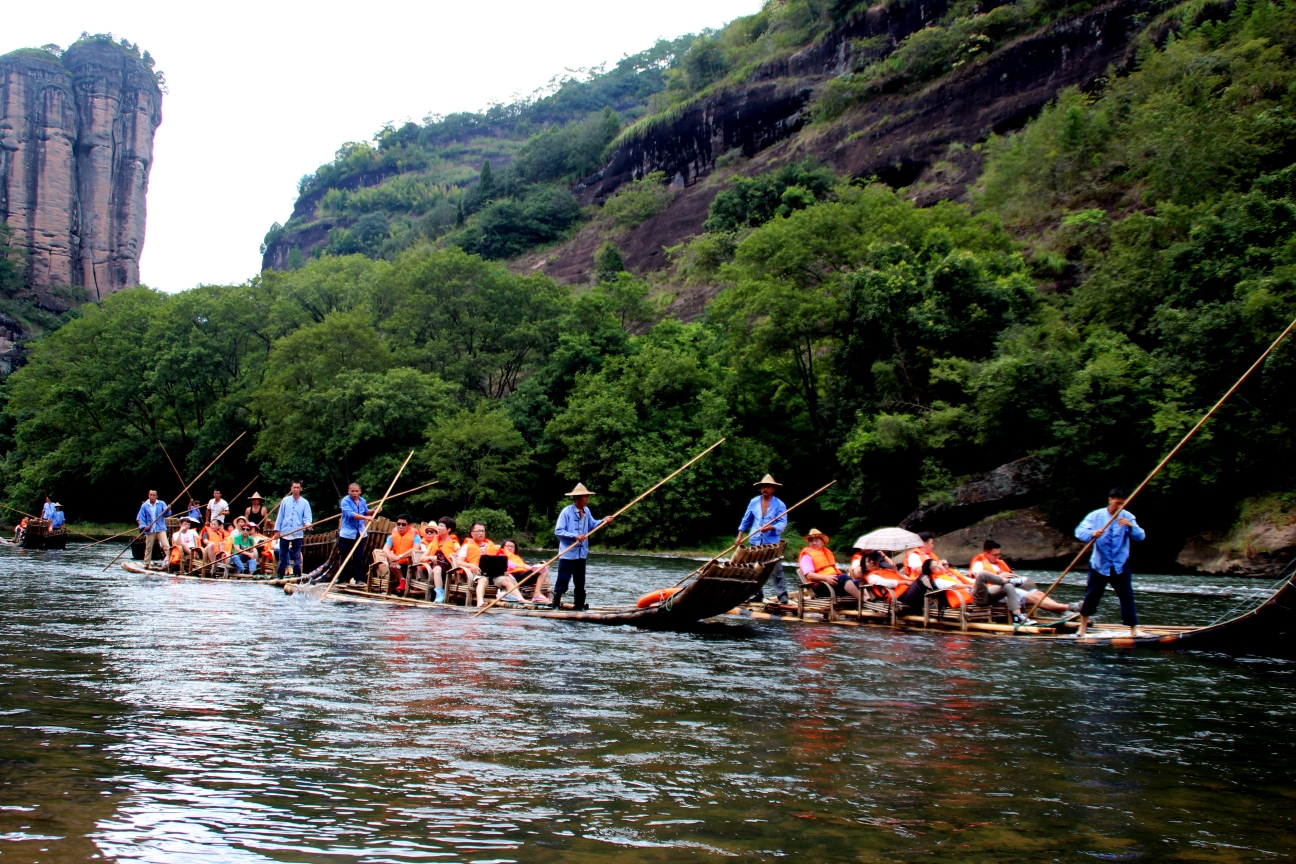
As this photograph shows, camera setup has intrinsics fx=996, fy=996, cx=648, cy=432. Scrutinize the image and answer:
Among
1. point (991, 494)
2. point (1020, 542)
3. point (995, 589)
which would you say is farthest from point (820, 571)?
point (991, 494)

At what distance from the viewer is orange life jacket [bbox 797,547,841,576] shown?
14.9 m

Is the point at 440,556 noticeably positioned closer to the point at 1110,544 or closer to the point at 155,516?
the point at 1110,544

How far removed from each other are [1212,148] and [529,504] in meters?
29.9

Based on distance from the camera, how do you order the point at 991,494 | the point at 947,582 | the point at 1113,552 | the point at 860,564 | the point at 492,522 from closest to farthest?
the point at 1113,552 < the point at 947,582 < the point at 860,564 < the point at 991,494 < the point at 492,522

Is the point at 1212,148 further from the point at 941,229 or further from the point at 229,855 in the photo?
the point at 229,855

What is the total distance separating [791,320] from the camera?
38219mm

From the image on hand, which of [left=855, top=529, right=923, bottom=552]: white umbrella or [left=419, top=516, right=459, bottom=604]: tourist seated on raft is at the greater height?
[left=855, top=529, right=923, bottom=552]: white umbrella

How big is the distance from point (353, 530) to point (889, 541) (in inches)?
366

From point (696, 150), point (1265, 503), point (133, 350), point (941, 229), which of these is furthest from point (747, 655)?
point (696, 150)

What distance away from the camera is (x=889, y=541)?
48.0 ft

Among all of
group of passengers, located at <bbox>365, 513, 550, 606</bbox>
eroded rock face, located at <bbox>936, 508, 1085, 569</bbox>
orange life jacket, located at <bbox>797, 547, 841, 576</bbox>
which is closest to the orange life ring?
group of passengers, located at <bbox>365, 513, 550, 606</bbox>

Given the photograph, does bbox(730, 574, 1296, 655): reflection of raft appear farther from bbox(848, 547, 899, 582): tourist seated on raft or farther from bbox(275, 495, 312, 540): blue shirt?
bbox(275, 495, 312, 540): blue shirt

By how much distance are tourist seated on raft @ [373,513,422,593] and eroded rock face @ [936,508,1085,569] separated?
1941cm

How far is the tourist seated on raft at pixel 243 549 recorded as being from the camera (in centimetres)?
2167
